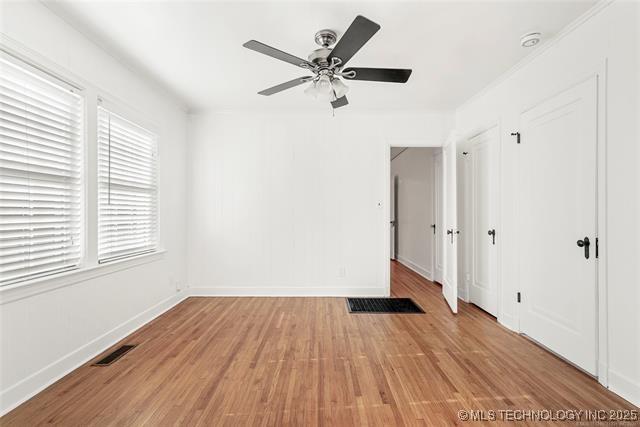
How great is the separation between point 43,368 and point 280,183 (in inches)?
117

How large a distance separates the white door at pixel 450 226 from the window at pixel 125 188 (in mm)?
3595

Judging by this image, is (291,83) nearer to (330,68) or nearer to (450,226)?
(330,68)

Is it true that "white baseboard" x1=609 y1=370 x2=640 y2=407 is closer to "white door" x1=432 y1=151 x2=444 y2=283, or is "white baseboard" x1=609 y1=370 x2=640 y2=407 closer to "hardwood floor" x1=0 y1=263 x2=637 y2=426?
"hardwood floor" x1=0 y1=263 x2=637 y2=426

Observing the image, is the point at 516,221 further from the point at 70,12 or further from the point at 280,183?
the point at 70,12

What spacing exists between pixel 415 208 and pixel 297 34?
4552mm

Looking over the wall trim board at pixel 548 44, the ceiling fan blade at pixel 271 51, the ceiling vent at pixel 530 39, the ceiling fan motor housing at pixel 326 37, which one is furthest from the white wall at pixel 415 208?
the ceiling fan blade at pixel 271 51

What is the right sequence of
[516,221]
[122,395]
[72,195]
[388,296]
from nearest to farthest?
[122,395] < [72,195] < [516,221] < [388,296]

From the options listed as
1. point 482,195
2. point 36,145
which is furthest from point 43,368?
point 482,195

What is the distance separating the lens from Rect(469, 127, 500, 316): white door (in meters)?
3.23

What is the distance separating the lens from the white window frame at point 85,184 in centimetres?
183

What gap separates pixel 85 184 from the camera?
2346 mm

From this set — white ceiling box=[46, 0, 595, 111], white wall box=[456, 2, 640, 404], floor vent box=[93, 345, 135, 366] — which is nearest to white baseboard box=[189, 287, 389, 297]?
floor vent box=[93, 345, 135, 366]

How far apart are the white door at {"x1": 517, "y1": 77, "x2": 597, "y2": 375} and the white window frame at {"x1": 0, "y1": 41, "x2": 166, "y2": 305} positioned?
388cm

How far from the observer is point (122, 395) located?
1.90 m
